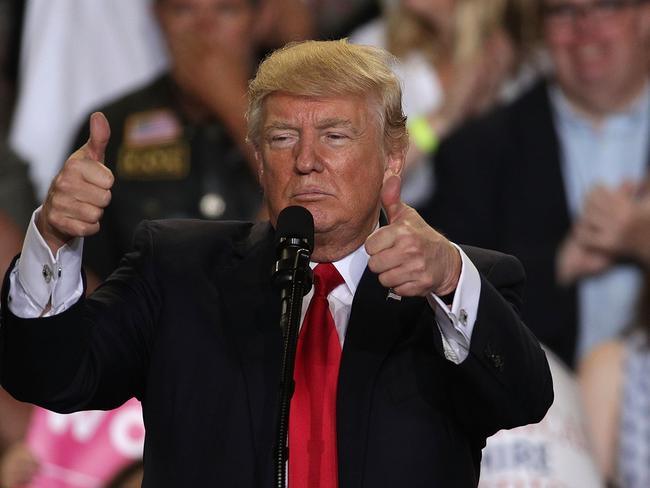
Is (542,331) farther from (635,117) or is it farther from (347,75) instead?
(347,75)

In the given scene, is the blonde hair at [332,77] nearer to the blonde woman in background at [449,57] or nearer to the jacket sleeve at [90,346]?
the jacket sleeve at [90,346]

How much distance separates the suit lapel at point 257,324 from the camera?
6.65 ft

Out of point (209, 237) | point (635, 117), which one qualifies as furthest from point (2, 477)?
point (635, 117)

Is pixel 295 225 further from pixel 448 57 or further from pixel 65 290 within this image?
pixel 448 57

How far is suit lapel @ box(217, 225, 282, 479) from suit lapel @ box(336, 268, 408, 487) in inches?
4.0

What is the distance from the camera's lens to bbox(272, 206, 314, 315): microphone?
5.99 feet

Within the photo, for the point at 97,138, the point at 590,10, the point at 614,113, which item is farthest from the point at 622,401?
the point at 97,138

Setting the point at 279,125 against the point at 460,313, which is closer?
the point at 460,313

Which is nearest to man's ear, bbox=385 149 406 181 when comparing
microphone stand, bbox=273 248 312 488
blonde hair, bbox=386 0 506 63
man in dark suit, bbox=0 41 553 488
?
man in dark suit, bbox=0 41 553 488

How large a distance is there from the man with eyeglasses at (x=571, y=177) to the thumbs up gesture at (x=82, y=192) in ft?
7.88

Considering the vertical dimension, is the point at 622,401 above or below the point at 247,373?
below

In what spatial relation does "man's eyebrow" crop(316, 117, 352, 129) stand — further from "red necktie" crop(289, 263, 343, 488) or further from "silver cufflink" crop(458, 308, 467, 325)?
"silver cufflink" crop(458, 308, 467, 325)

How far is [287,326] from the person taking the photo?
1795 mm

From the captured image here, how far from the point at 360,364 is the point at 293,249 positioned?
29 cm
